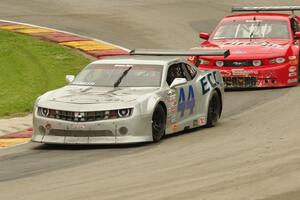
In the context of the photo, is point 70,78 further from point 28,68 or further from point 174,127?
point 28,68

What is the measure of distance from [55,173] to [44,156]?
167 cm

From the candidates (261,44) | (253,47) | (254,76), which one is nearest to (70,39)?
(261,44)

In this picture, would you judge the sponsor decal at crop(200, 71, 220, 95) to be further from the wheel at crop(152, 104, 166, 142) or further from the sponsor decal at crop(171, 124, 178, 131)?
the wheel at crop(152, 104, 166, 142)

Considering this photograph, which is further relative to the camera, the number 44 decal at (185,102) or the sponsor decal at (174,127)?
the number 44 decal at (185,102)

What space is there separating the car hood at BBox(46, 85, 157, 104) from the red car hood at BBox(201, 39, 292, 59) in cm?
633

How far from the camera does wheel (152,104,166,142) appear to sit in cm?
1484

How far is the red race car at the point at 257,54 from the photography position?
2116 centimetres

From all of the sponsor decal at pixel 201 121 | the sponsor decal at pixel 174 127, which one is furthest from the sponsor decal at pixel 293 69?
the sponsor decal at pixel 174 127

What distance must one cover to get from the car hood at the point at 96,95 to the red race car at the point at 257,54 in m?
6.10

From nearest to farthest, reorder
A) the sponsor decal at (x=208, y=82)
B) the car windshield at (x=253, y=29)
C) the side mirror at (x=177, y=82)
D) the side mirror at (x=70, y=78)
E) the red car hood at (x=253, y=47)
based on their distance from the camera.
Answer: the side mirror at (x=177, y=82) < the side mirror at (x=70, y=78) < the sponsor decal at (x=208, y=82) < the red car hood at (x=253, y=47) < the car windshield at (x=253, y=29)

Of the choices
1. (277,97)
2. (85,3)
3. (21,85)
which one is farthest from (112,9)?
(277,97)

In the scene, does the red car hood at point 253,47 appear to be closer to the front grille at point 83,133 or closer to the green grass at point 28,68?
the green grass at point 28,68

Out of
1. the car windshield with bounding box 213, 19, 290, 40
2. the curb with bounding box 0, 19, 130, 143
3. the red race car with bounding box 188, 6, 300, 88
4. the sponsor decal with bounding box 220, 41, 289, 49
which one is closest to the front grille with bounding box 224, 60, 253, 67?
the red race car with bounding box 188, 6, 300, 88

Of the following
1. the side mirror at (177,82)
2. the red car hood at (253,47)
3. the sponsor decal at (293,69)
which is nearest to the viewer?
the side mirror at (177,82)
